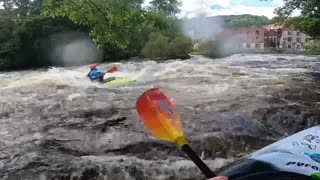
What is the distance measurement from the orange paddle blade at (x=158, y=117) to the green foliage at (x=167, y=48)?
23516 millimetres

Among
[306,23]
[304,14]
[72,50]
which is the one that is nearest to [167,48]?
[72,50]

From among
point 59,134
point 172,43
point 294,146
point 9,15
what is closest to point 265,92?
point 59,134

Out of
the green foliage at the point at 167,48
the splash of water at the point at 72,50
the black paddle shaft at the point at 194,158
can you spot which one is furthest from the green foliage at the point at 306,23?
the black paddle shaft at the point at 194,158

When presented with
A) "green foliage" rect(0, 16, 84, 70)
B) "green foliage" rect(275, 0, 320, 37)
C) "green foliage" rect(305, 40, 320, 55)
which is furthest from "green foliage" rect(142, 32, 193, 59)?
"green foliage" rect(305, 40, 320, 55)

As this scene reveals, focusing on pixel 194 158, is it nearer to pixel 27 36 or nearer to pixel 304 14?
pixel 304 14

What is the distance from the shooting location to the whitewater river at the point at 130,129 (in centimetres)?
448

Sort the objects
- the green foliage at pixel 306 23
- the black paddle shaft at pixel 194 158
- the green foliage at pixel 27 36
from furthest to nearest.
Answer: the green foliage at pixel 27 36 → the green foliage at pixel 306 23 → the black paddle shaft at pixel 194 158

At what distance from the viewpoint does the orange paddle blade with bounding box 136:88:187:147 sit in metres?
1.84

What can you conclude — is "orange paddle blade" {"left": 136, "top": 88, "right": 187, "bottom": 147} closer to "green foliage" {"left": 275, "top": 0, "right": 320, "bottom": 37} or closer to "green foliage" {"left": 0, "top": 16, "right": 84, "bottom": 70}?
"green foliage" {"left": 275, "top": 0, "right": 320, "bottom": 37}

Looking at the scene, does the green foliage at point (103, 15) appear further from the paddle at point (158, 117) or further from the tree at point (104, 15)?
the paddle at point (158, 117)

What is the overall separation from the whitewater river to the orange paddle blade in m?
2.39

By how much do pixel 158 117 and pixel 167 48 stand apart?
24300 mm

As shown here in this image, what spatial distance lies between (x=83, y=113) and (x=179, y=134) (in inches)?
227

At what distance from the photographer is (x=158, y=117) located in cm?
188
